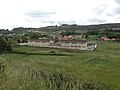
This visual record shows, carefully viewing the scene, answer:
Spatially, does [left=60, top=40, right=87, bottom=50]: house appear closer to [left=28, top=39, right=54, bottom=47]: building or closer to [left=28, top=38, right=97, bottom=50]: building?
[left=28, top=38, right=97, bottom=50]: building

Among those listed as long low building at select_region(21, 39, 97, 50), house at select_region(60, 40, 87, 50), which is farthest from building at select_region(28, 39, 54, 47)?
house at select_region(60, 40, 87, 50)

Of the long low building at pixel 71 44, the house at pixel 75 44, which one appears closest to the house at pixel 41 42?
the long low building at pixel 71 44

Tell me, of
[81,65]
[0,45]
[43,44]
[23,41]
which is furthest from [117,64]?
[23,41]

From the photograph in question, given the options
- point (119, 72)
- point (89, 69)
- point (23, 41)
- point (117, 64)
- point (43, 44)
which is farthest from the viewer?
point (23, 41)

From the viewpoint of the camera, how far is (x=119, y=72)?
26.8m

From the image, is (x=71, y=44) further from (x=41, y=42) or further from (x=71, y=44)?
(x=41, y=42)

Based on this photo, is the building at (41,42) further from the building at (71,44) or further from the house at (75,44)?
the house at (75,44)

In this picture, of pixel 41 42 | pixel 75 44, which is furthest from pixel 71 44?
pixel 41 42

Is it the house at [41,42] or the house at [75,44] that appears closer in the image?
the house at [75,44]

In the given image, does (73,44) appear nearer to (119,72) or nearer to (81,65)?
(81,65)

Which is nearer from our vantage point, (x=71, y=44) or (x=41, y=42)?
(x=71, y=44)

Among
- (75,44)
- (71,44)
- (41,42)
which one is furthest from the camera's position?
(41,42)

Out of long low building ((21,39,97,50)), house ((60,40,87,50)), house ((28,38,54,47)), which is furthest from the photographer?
house ((28,38,54,47))

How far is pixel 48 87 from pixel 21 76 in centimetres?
99
